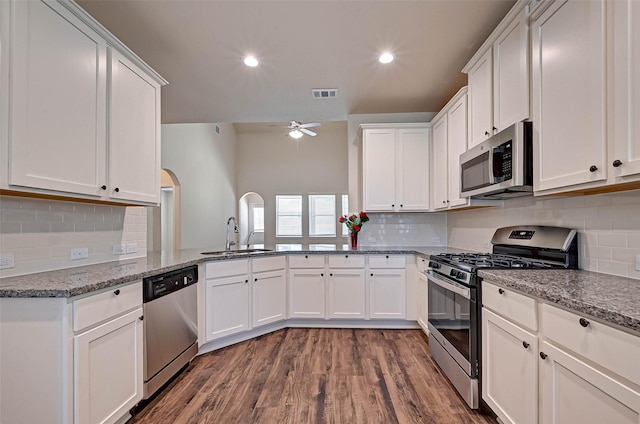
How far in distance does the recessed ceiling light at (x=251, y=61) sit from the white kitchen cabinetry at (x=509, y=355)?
2.61 m

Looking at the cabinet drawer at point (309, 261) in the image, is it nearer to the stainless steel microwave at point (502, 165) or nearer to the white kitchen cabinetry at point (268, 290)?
the white kitchen cabinetry at point (268, 290)

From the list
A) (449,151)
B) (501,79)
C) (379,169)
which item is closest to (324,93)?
(379,169)

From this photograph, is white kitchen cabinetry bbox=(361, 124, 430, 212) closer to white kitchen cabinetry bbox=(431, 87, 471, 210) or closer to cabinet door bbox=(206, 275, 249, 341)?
white kitchen cabinetry bbox=(431, 87, 471, 210)

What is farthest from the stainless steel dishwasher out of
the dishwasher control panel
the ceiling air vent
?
the ceiling air vent

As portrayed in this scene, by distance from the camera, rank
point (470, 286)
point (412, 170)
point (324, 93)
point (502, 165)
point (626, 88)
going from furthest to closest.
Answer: point (412, 170) < point (324, 93) < point (502, 165) < point (470, 286) < point (626, 88)

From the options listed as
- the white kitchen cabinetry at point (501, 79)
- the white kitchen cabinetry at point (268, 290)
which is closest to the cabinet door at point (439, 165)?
the white kitchen cabinetry at point (501, 79)

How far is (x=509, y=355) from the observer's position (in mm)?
1613

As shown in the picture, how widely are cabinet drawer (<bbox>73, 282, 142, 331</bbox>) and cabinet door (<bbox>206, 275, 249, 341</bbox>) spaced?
3.13 feet

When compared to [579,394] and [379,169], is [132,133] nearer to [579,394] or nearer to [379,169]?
[379,169]

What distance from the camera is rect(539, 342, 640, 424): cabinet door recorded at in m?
0.99

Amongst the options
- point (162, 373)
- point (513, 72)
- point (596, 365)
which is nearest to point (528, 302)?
point (596, 365)

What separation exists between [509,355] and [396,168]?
98.5 inches

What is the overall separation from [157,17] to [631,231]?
3.21 m

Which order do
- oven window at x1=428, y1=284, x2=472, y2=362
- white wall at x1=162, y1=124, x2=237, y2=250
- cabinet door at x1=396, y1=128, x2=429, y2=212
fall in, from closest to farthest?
oven window at x1=428, y1=284, x2=472, y2=362
cabinet door at x1=396, y1=128, x2=429, y2=212
white wall at x1=162, y1=124, x2=237, y2=250
